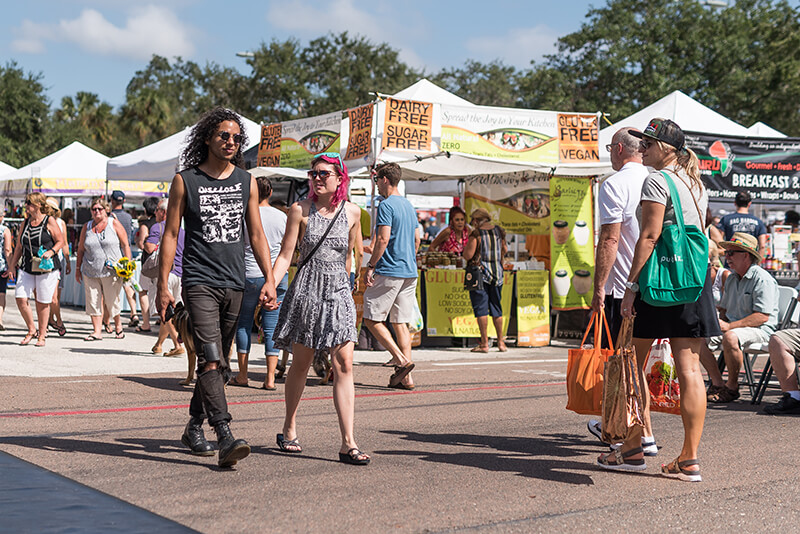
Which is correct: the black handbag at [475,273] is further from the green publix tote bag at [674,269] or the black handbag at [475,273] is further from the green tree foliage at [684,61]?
the green tree foliage at [684,61]

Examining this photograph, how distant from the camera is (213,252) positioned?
5.34m

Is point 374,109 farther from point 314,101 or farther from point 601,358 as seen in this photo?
point 314,101

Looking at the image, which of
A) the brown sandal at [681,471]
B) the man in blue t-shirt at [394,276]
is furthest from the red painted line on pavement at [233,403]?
the brown sandal at [681,471]

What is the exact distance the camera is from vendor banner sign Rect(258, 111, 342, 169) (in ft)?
45.6

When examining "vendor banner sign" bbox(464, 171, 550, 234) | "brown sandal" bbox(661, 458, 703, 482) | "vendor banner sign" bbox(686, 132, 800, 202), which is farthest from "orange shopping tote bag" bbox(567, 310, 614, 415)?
"vendor banner sign" bbox(686, 132, 800, 202)

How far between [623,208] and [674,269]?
65 centimetres

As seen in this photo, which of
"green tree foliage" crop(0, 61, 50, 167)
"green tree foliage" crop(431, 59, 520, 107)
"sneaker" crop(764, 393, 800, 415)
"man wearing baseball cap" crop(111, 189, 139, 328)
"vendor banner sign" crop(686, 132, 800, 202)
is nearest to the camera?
"sneaker" crop(764, 393, 800, 415)

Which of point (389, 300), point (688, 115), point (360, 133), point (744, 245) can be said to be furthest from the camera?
point (688, 115)

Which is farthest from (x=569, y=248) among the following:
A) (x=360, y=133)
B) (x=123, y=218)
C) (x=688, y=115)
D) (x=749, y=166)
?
(x=123, y=218)

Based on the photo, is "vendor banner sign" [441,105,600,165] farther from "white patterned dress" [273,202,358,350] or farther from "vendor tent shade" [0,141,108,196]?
"vendor tent shade" [0,141,108,196]

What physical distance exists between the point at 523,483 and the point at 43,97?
54167mm

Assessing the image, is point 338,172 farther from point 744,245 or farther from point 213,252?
point 744,245

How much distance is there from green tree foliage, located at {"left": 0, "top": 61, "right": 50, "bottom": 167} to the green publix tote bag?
50.8 metres

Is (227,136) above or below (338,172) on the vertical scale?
above
